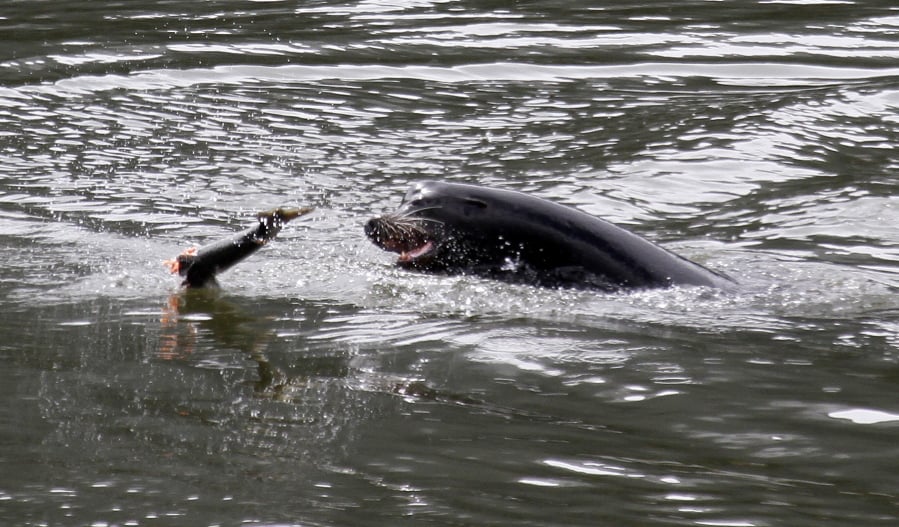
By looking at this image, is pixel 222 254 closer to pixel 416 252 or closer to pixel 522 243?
pixel 416 252

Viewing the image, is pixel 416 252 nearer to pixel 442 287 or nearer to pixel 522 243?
pixel 442 287

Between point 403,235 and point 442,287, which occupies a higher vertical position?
point 403,235

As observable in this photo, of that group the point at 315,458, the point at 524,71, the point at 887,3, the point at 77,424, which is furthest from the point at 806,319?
the point at 887,3

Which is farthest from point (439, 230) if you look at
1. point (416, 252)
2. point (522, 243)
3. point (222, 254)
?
point (222, 254)

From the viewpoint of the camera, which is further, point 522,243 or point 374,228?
point 374,228

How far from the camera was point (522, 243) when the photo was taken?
4.81 meters

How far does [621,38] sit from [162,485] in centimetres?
754

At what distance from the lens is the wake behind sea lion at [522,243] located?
4.75 meters

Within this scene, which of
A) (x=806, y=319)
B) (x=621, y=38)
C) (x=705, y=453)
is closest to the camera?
(x=705, y=453)

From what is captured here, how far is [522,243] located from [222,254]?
99 cm

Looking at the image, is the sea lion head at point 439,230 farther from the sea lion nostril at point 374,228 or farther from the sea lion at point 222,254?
the sea lion at point 222,254

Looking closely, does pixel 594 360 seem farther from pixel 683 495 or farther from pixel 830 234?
pixel 830 234

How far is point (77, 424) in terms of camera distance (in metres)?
3.56

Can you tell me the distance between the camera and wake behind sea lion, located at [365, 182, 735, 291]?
4754 mm
